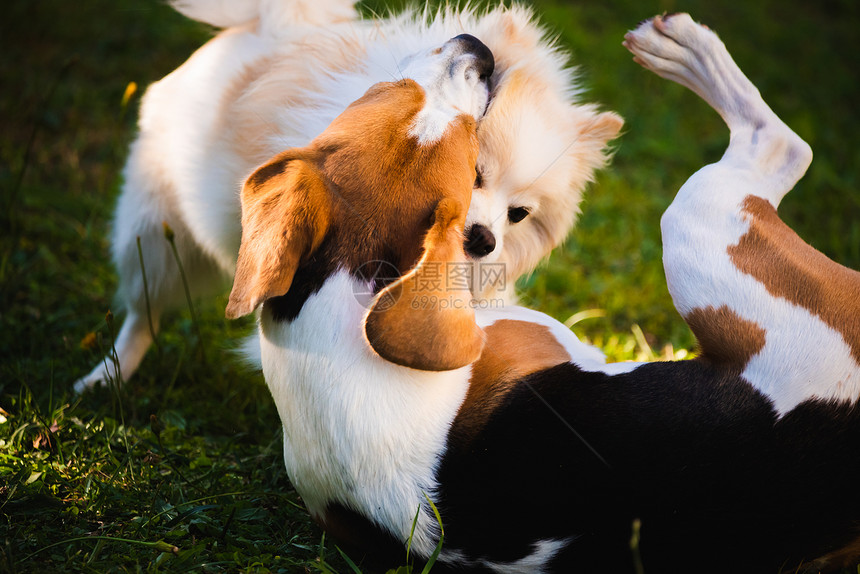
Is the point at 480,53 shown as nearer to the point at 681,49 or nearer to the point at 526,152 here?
the point at 526,152

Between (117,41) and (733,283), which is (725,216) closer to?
(733,283)

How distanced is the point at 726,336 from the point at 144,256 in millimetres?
2591

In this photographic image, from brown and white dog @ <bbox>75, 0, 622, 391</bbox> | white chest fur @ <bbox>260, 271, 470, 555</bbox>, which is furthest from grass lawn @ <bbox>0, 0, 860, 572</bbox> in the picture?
brown and white dog @ <bbox>75, 0, 622, 391</bbox>

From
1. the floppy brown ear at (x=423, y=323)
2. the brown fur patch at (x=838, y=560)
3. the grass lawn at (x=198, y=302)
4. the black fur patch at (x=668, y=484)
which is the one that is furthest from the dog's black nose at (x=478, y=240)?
the brown fur patch at (x=838, y=560)

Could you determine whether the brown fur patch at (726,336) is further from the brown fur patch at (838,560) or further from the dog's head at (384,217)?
the dog's head at (384,217)

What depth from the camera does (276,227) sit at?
2.20 meters

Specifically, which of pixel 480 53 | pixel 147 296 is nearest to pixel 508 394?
pixel 480 53

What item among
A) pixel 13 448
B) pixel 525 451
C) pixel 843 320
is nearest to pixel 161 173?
pixel 13 448

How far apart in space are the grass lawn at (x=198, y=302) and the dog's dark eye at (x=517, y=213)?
88 centimetres

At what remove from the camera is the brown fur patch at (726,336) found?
232 centimetres

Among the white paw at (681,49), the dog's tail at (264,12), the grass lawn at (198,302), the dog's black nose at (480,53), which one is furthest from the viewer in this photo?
the dog's tail at (264,12)

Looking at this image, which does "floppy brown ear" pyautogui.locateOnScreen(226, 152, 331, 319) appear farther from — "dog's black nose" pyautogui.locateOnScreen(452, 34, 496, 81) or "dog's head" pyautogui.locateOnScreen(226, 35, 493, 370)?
"dog's black nose" pyautogui.locateOnScreen(452, 34, 496, 81)

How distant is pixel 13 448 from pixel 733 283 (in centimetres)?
263

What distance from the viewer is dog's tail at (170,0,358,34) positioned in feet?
11.2
